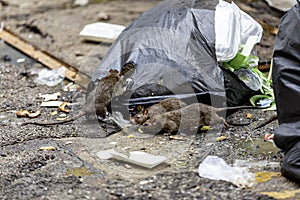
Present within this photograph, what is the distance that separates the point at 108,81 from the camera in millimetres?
3773

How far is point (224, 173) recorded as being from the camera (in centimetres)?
294

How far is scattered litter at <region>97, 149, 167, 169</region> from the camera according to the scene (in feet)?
10.2

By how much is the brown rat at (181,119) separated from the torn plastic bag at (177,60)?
191 millimetres

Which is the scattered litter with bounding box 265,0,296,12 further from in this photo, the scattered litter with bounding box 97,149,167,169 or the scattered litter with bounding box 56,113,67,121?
the scattered litter with bounding box 97,149,167,169

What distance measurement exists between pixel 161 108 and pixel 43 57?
2.08 m

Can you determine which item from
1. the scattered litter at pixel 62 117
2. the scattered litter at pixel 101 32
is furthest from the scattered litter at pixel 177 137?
the scattered litter at pixel 101 32

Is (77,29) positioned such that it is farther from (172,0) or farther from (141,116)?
(141,116)

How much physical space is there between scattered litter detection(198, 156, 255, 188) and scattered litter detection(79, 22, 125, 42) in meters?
2.61

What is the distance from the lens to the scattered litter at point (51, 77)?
15.7 feet

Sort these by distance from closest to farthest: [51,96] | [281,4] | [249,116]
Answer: [249,116] < [51,96] < [281,4]

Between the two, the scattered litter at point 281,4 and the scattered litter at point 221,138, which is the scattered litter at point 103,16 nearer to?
the scattered litter at point 281,4

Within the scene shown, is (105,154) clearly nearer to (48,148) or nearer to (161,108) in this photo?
(48,148)

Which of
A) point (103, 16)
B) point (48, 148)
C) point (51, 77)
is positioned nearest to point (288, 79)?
point (48, 148)

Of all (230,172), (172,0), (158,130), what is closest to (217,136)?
(158,130)
